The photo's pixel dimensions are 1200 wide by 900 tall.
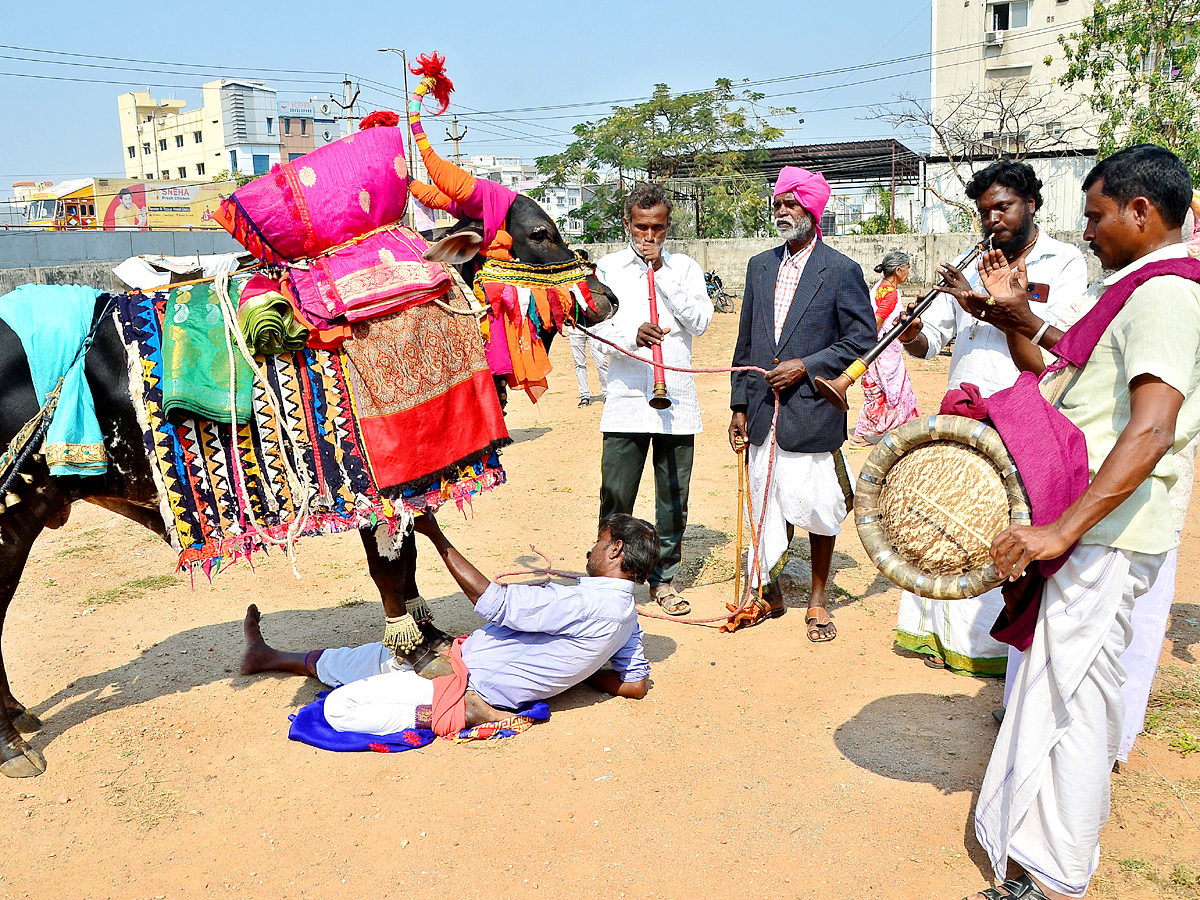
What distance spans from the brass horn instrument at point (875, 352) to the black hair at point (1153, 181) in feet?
2.78

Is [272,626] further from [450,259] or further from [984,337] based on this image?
[984,337]

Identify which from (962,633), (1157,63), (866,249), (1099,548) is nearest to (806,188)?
(962,633)

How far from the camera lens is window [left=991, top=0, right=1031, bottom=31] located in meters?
30.9

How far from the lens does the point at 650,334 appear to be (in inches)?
194

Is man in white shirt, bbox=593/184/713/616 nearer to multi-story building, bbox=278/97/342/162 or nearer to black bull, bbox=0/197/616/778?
black bull, bbox=0/197/616/778

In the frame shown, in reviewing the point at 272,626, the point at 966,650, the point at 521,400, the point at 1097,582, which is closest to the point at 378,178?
the point at 272,626

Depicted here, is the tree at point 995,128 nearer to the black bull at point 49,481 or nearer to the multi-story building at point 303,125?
the black bull at point 49,481

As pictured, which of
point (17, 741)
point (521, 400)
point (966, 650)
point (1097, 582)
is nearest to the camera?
point (1097, 582)

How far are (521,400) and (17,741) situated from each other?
836 cm

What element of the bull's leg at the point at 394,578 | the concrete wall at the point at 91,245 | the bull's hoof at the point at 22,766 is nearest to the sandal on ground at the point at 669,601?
the bull's leg at the point at 394,578

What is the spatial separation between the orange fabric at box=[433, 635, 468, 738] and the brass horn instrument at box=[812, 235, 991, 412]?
219 centimetres

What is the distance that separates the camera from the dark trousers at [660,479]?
5.43 metres

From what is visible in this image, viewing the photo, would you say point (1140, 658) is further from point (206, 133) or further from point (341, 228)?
point (206, 133)

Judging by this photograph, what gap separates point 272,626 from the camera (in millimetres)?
5195
